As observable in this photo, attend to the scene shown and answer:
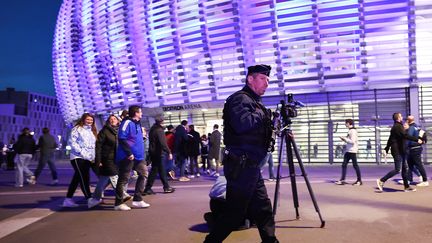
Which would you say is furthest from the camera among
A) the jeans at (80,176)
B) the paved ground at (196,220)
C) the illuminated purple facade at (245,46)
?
the illuminated purple facade at (245,46)

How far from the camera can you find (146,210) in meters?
7.09

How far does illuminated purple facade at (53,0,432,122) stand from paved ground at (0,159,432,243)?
911cm

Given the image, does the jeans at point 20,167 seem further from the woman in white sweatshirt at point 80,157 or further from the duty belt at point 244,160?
the duty belt at point 244,160

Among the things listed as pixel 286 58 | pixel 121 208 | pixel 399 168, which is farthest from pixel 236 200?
pixel 286 58

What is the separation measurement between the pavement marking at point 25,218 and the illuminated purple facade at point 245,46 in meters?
12.4

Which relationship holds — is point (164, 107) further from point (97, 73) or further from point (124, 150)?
point (124, 150)

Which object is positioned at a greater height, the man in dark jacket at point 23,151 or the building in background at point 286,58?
the building in background at point 286,58

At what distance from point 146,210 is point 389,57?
13256 mm

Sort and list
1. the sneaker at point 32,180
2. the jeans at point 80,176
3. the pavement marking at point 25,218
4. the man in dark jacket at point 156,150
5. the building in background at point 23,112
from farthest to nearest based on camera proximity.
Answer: the building in background at point 23,112 < the sneaker at point 32,180 < the man in dark jacket at point 156,150 < the jeans at point 80,176 < the pavement marking at point 25,218

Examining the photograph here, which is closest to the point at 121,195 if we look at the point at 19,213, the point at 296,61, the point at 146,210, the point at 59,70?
the point at 146,210

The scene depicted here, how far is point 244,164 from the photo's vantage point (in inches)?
143

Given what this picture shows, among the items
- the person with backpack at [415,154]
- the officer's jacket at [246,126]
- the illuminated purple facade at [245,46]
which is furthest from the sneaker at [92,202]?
the illuminated purple facade at [245,46]

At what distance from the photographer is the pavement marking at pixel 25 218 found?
224 inches

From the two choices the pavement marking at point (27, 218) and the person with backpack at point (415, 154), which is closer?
the pavement marking at point (27, 218)
